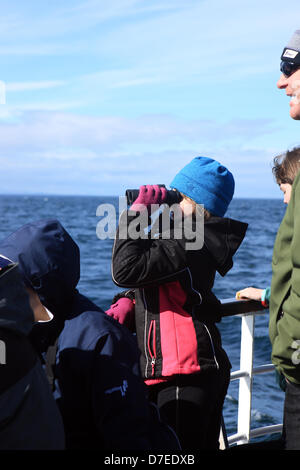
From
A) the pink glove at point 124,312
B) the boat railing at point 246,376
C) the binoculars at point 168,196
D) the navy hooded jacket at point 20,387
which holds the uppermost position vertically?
the binoculars at point 168,196

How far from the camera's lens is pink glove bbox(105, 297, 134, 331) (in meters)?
2.76

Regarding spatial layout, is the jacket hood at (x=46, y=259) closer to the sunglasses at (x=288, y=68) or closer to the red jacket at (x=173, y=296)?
the red jacket at (x=173, y=296)

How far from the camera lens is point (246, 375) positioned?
362 cm

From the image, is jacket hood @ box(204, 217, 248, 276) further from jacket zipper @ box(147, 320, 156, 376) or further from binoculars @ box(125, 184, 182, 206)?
jacket zipper @ box(147, 320, 156, 376)

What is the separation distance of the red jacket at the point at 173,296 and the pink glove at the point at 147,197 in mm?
83

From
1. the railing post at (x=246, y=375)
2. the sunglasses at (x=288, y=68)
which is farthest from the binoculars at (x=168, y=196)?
the railing post at (x=246, y=375)

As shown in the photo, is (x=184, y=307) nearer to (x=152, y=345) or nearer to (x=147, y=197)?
(x=152, y=345)

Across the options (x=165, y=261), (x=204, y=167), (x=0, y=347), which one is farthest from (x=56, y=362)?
(x=204, y=167)

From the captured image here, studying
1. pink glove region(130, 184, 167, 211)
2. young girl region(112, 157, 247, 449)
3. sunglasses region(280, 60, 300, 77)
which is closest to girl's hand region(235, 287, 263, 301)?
young girl region(112, 157, 247, 449)

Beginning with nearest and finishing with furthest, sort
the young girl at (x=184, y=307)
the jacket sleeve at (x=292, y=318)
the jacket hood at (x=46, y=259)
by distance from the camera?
the jacket hood at (x=46, y=259), the jacket sleeve at (x=292, y=318), the young girl at (x=184, y=307)

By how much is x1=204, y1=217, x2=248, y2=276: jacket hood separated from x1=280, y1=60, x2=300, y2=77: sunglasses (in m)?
0.74

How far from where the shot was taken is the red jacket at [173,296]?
2539 millimetres
